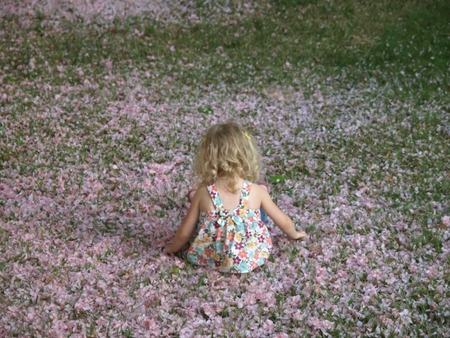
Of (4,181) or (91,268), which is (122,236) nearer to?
(91,268)

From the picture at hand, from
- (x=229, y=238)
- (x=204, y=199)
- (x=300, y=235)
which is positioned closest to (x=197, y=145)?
(x=300, y=235)

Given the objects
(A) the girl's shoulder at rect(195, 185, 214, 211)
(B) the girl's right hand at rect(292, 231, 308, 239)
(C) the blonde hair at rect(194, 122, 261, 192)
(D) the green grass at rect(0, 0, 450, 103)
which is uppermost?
(D) the green grass at rect(0, 0, 450, 103)

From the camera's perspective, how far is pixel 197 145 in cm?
976

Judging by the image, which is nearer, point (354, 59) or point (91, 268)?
point (91, 268)

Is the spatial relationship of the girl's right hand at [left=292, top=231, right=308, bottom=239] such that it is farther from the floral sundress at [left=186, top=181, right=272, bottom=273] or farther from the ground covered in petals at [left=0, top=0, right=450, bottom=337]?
the floral sundress at [left=186, top=181, right=272, bottom=273]

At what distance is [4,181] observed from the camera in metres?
8.36

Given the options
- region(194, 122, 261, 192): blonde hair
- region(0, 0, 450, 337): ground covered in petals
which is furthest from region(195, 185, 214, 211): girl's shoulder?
region(0, 0, 450, 337): ground covered in petals

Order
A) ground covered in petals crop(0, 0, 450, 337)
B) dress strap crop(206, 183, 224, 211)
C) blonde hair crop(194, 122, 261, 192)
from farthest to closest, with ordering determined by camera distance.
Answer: dress strap crop(206, 183, 224, 211)
blonde hair crop(194, 122, 261, 192)
ground covered in petals crop(0, 0, 450, 337)

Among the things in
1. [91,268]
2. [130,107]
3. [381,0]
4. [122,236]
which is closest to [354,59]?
[381,0]

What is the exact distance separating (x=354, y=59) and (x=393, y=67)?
103 centimetres

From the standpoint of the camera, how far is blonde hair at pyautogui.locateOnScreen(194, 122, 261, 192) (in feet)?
19.2

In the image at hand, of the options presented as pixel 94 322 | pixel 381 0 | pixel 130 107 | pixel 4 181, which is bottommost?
pixel 94 322

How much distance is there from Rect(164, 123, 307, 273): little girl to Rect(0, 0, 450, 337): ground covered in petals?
25 centimetres

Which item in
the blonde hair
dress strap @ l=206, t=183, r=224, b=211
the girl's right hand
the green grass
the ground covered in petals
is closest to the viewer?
the ground covered in petals
